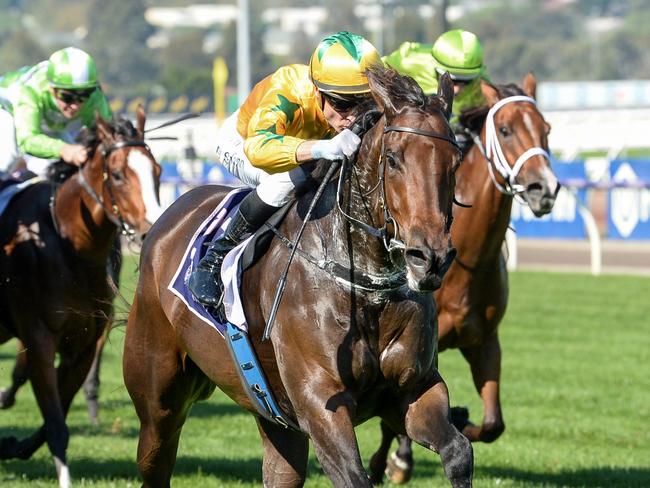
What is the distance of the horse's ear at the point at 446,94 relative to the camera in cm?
425

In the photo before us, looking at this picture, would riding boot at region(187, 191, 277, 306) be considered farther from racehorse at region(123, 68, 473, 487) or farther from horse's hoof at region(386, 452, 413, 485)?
horse's hoof at region(386, 452, 413, 485)

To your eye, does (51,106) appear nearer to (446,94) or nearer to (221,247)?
(221,247)

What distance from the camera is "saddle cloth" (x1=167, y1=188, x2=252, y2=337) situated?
4828 mm

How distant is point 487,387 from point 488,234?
74cm

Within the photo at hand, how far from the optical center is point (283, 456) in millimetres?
5250

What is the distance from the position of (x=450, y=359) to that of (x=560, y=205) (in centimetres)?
806

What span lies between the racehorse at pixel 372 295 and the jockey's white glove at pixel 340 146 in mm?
51

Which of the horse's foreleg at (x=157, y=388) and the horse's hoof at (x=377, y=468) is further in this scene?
the horse's hoof at (x=377, y=468)

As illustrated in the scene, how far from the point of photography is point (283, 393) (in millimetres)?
4781

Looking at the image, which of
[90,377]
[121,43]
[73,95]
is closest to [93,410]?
[90,377]

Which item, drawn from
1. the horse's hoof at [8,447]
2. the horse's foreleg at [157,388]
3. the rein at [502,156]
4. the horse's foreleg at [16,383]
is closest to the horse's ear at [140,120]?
the horse's foreleg at [16,383]

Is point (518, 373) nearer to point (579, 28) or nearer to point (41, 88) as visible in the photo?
point (41, 88)

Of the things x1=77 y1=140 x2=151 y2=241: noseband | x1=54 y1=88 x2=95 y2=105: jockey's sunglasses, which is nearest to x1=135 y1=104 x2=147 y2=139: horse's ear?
x1=77 y1=140 x2=151 y2=241: noseband

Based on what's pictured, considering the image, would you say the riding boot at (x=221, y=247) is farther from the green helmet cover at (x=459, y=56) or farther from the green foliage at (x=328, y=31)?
the green foliage at (x=328, y=31)
